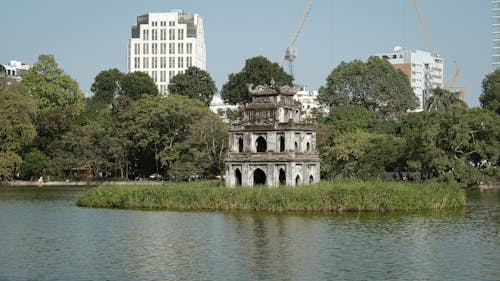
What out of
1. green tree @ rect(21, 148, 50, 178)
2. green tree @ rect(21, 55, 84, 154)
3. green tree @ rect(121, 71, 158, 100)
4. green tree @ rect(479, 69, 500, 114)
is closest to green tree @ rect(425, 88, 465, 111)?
green tree @ rect(479, 69, 500, 114)

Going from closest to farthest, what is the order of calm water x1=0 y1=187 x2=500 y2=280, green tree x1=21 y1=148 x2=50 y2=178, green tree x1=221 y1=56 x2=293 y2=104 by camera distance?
1. calm water x1=0 y1=187 x2=500 y2=280
2. green tree x1=21 y1=148 x2=50 y2=178
3. green tree x1=221 y1=56 x2=293 y2=104

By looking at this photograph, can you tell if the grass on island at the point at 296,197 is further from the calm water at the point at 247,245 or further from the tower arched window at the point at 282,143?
the tower arched window at the point at 282,143

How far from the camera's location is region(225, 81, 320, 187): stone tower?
64562mm

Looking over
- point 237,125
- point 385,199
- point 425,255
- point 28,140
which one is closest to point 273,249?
point 425,255

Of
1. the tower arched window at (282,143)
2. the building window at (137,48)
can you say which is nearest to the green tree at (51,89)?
the tower arched window at (282,143)

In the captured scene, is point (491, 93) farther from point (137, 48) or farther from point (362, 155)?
point (137, 48)

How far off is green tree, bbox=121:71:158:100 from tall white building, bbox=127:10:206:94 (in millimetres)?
55508

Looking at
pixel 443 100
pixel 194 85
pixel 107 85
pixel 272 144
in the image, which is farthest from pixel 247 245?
pixel 107 85

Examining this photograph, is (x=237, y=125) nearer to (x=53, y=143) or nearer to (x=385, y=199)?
(x=385, y=199)

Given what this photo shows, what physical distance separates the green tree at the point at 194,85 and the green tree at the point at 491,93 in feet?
132

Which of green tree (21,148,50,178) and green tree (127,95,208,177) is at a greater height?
green tree (127,95,208,177)

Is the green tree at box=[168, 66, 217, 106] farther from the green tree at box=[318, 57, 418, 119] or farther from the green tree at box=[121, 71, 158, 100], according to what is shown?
the green tree at box=[318, 57, 418, 119]

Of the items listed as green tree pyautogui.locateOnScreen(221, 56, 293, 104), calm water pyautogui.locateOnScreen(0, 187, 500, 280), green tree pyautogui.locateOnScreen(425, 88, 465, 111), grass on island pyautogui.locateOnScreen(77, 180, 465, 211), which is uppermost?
green tree pyautogui.locateOnScreen(221, 56, 293, 104)

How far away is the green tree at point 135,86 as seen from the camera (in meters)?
133
